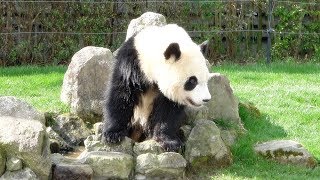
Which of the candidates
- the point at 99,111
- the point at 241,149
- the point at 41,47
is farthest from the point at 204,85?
the point at 41,47

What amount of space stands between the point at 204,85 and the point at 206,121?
0.68 metres

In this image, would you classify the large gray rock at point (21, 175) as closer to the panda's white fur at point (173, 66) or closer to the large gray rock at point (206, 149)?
the panda's white fur at point (173, 66)

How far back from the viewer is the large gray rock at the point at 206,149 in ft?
21.7

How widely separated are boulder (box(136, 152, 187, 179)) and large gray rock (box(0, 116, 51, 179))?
862 millimetres

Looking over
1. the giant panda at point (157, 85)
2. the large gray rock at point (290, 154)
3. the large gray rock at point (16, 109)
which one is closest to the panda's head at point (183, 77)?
the giant panda at point (157, 85)

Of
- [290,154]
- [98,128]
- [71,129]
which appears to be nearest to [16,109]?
[98,128]

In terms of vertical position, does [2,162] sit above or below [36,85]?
above

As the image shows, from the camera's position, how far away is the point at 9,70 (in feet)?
36.6

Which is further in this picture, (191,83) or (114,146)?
(114,146)

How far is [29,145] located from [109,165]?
789mm

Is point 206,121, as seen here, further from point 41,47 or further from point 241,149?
point 41,47

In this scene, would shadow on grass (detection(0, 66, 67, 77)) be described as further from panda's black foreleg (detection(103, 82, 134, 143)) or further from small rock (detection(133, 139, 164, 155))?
small rock (detection(133, 139, 164, 155))

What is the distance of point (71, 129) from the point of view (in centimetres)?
736

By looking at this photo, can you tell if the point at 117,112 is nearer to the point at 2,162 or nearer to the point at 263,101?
the point at 2,162
